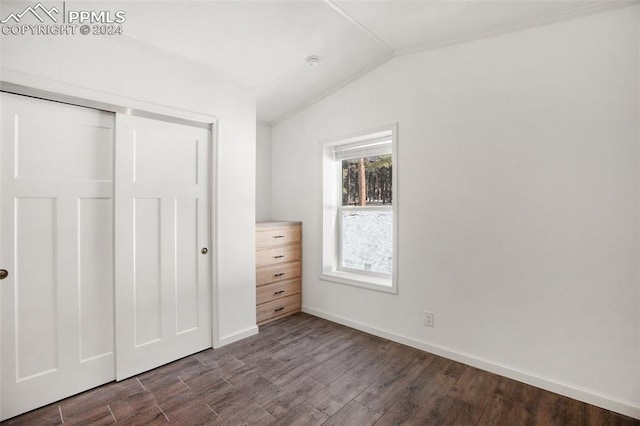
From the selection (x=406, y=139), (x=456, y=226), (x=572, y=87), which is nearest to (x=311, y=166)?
(x=406, y=139)

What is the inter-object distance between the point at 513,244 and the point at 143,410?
2.71 metres

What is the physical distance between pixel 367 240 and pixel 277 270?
1.04 metres

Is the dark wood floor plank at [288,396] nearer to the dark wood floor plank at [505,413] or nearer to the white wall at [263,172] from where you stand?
the dark wood floor plank at [505,413]

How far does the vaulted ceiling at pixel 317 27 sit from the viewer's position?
2029 mm

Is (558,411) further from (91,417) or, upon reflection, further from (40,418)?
(40,418)

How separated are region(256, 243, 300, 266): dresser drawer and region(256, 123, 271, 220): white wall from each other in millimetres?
664

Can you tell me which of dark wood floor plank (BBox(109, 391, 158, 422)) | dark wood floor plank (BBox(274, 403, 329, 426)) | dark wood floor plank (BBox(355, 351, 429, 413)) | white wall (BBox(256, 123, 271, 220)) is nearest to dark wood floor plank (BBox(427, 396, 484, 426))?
dark wood floor plank (BBox(355, 351, 429, 413))

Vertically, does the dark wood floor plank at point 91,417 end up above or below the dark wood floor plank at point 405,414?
above

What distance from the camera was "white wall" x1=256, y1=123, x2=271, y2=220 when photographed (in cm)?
392

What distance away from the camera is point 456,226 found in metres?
2.51

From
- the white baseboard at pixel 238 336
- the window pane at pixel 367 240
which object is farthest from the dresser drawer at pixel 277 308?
the window pane at pixel 367 240

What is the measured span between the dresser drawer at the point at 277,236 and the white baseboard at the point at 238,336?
819 millimetres

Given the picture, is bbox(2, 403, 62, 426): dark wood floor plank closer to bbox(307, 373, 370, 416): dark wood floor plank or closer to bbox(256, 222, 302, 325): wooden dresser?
bbox(307, 373, 370, 416): dark wood floor plank

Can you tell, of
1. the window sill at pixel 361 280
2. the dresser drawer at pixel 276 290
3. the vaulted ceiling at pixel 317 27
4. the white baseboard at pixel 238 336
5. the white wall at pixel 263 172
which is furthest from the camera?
the white wall at pixel 263 172
